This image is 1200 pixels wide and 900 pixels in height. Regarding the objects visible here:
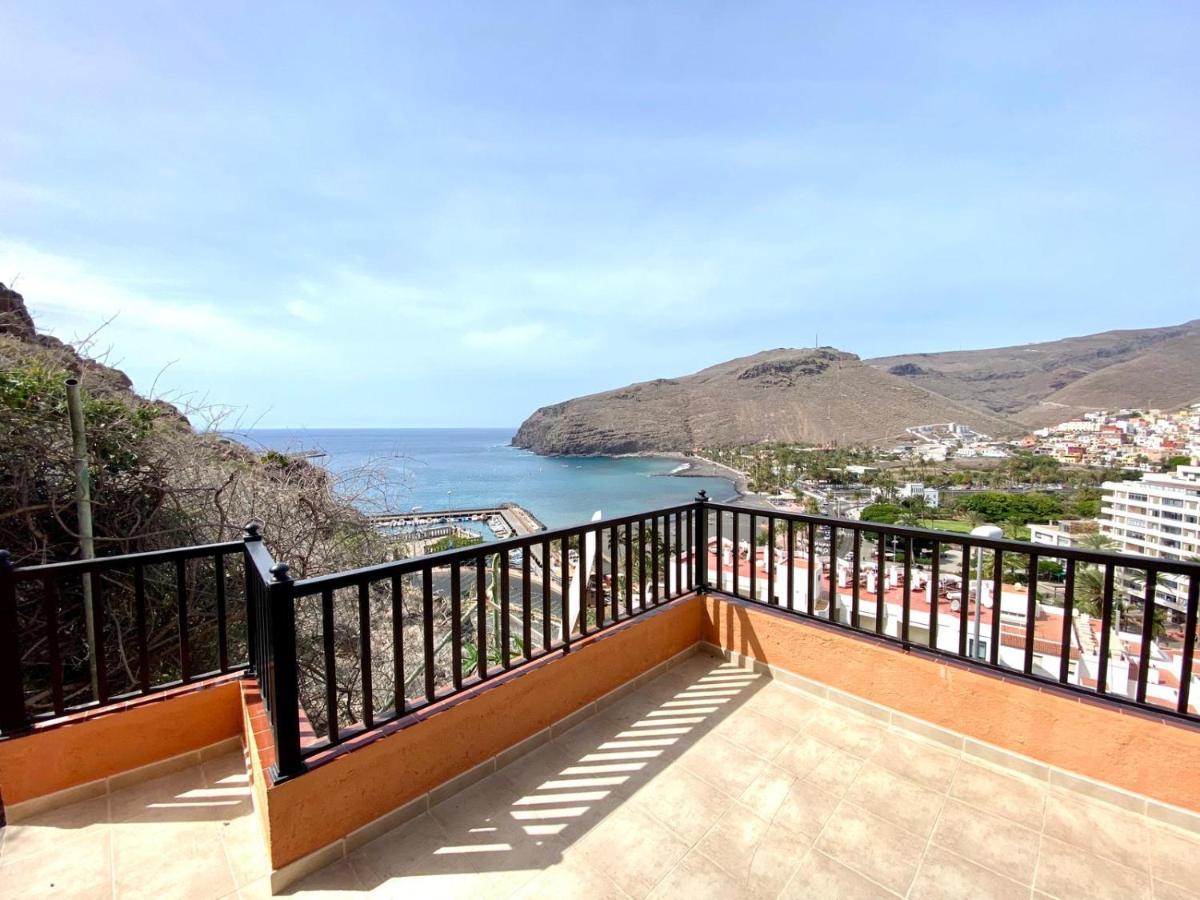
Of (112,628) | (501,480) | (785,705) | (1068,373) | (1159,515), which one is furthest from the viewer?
(1068,373)

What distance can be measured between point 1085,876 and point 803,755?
34.8 inches

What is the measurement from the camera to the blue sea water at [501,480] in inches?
184

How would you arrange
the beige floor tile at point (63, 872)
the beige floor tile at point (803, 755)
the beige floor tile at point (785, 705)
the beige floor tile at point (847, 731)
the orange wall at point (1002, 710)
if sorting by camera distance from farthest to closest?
the beige floor tile at point (785, 705)
the beige floor tile at point (847, 731)
the beige floor tile at point (803, 755)
the orange wall at point (1002, 710)
the beige floor tile at point (63, 872)

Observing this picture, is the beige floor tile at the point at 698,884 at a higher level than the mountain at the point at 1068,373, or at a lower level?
lower

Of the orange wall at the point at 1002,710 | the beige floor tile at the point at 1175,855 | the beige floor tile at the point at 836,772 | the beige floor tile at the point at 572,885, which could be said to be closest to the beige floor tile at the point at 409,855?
the beige floor tile at the point at 572,885

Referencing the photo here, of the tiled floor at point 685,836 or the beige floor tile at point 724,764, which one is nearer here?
A: the tiled floor at point 685,836

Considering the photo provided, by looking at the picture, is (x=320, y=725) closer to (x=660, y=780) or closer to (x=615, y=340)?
(x=660, y=780)

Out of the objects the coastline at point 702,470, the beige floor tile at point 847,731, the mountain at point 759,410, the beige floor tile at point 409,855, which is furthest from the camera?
the mountain at point 759,410

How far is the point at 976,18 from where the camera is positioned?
12.6 feet

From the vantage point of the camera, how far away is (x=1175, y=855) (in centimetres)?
159

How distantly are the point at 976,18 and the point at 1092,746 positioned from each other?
5.12 m

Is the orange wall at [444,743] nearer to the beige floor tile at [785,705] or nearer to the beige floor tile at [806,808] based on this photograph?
the beige floor tile at [785,705]

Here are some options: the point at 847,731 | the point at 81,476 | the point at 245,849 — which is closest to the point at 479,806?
the point at 245,849

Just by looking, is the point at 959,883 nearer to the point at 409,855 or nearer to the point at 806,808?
the point at 806,808
